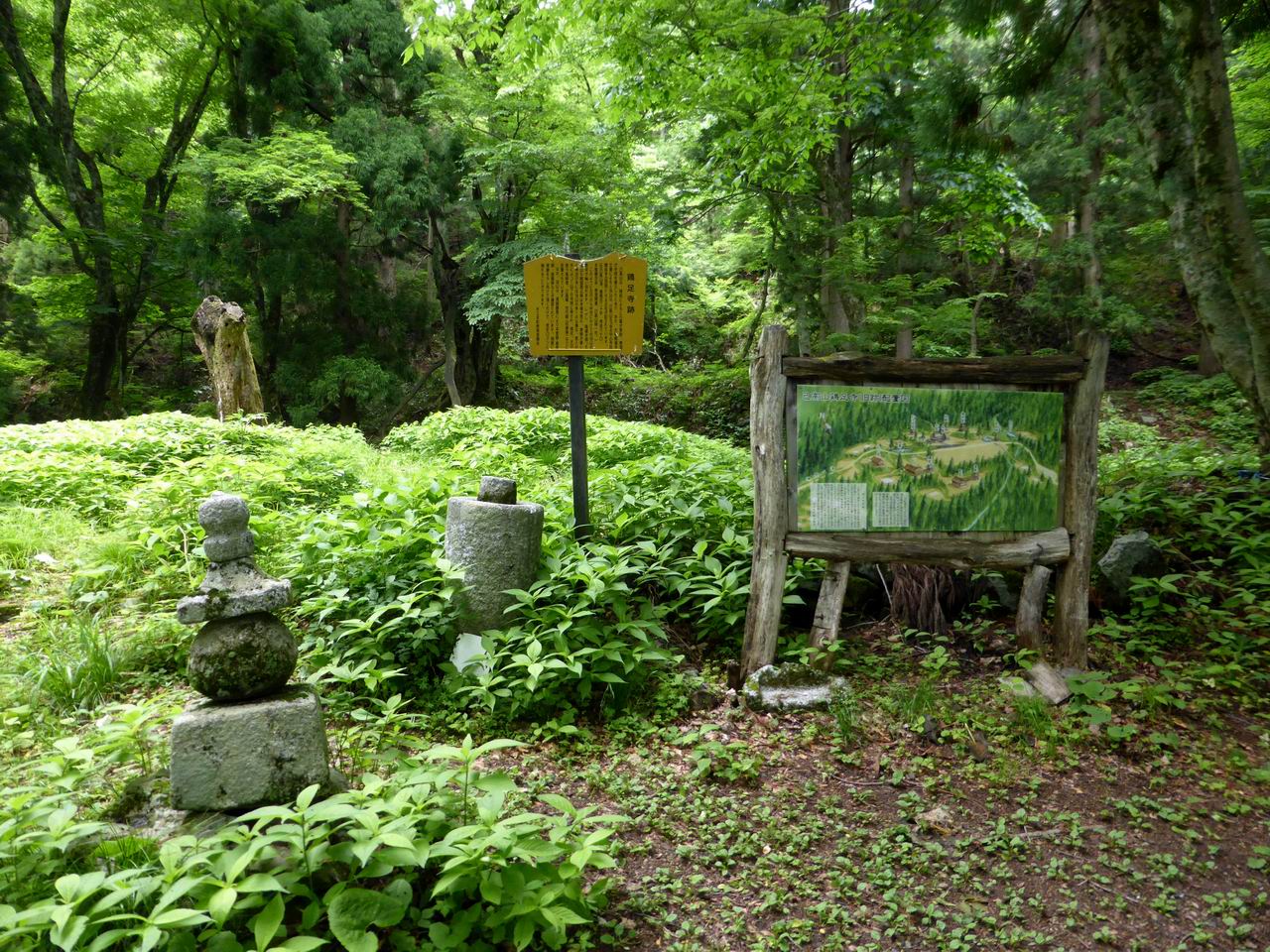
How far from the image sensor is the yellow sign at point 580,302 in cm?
481

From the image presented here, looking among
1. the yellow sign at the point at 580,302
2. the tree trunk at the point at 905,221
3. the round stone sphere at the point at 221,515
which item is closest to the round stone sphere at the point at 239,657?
the round stone sphere at the point at 221,515

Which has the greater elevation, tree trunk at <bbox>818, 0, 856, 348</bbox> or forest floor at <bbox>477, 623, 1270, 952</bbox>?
tree trunk at <bbox>818, 0, 856, 348</bbox>

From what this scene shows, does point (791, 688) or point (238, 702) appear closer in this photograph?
point (238, 702)

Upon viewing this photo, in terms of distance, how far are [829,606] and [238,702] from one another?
2.96 m

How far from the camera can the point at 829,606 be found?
4.16 metres

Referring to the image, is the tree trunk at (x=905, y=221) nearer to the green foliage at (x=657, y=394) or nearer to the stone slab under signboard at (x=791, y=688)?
the green foliage at (x=657, y=394)

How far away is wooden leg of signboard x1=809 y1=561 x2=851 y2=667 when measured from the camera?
411cm

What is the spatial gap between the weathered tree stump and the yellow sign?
8.51 meters

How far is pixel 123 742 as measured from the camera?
261 centimetres

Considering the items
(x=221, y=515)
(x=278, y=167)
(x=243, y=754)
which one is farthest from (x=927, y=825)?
(x=278, y=167)

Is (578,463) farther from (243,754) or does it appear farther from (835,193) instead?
(835,193)

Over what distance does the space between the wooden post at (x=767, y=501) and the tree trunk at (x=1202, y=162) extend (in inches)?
111

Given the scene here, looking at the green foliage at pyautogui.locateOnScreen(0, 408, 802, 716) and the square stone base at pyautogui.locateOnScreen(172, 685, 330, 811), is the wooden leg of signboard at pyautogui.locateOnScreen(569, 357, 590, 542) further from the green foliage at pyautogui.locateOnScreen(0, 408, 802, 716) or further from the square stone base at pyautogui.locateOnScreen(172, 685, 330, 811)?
the square stone base at pyautogui.locateOnScreen(172, 685, 330, 811)

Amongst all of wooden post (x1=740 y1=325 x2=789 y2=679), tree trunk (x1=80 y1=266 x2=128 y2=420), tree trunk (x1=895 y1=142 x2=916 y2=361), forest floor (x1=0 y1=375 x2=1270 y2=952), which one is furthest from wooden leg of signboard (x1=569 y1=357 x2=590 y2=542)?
tree trunk (x1=80 y1=266 x2=128 y2=420)
